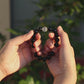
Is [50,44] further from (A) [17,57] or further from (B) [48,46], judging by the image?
(A) [17,57]

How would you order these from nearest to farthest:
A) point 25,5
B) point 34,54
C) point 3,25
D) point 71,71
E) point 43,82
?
point 71,71 → point 34,54 → point 43,82 → point 3,25 → point 25,5

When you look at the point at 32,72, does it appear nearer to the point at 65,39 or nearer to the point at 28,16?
the point at 65,39

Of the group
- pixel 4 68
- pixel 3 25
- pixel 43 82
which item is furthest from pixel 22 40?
pixel 3 25

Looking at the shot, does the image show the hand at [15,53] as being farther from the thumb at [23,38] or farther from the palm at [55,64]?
the palm at [55,64]

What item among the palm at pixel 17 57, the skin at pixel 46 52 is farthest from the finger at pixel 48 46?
the palm at pixel 17 57

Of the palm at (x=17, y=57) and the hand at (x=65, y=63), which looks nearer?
the hand at (x=65, y=63)

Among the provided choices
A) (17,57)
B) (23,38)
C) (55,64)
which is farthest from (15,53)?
(55,64)

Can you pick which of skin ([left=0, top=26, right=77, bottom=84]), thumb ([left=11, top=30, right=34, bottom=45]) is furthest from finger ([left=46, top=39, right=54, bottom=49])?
thumb ([left=11, top=30, right=34, bottom=45])
